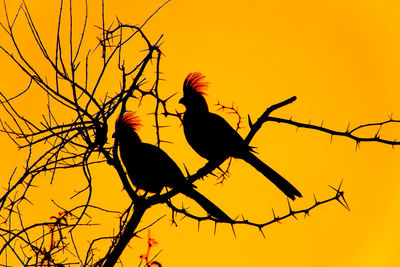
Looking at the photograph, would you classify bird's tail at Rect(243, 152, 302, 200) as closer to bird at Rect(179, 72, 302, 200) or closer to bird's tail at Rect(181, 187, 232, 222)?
bird at Rect(179, 72, 302, 200)

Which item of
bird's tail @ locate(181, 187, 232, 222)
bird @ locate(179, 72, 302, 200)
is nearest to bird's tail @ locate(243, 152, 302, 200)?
bird @ locate(179, 72, 302, 200)

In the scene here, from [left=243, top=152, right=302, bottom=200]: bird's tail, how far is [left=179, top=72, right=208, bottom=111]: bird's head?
3.17 ft

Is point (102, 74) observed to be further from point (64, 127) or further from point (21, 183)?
point (21, 183)

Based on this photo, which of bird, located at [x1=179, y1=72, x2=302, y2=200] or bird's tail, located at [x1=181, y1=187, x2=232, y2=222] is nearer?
bird's tail, located at [x1=181, y1=187, x2=232, y2=222]

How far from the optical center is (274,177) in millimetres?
4090

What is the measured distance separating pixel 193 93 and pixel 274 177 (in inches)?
52.9

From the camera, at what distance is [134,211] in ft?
9.07

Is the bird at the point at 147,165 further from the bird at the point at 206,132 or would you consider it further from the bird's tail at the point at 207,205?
the bird at the point at 206,132

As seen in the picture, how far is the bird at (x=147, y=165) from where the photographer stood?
3.80m

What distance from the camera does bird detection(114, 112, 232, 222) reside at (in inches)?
149

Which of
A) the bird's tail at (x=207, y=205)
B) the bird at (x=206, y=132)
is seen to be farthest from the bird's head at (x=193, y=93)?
the bird's tail at (x=207, y=205)

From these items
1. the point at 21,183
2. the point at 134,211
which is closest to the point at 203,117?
the point at 134,211

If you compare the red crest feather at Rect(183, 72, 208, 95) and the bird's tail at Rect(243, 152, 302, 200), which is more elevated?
the red crest feather at Rect(183, 72, 208, 95)

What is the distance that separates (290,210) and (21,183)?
4.45 ft
